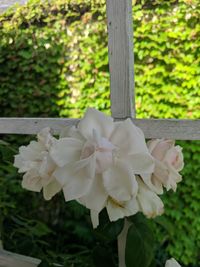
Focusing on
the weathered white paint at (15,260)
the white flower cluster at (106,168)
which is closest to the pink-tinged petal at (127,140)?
the white flower cluster at (106,168)

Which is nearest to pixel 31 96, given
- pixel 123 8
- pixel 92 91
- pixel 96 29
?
pixel 92 91

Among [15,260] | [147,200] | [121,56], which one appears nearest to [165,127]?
[121,56]

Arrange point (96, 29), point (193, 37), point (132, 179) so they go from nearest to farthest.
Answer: point (132, 179) < point (193, 37) < point (96, 29)

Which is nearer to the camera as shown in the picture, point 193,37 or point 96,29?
point 193,37

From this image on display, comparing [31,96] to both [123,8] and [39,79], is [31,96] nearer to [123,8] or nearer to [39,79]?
[39,79]

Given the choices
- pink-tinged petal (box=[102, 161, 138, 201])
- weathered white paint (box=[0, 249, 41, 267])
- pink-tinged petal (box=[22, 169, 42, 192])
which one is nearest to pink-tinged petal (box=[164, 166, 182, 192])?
pink-tinged petal (box=[102, 161, 138, 201])

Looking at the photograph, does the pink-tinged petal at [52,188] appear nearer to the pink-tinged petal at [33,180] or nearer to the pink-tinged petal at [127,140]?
the pink-tinged petal at [33,180]

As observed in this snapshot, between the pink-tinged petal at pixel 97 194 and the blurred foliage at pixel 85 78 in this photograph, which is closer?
the pink-tinged petal at pixel 97 194
